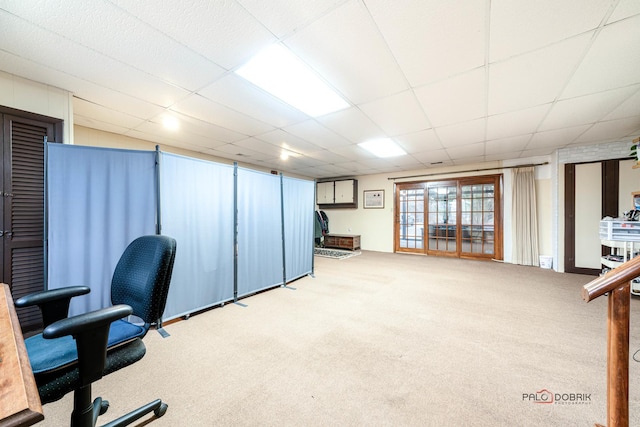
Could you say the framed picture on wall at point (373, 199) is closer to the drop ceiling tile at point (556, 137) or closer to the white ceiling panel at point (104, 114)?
the drop ceiling tile at point (556, 137)

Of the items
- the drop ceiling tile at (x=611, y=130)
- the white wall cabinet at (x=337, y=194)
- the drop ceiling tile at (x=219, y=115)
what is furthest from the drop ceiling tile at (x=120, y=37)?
the white wall cabinet at (x=337, y=194)

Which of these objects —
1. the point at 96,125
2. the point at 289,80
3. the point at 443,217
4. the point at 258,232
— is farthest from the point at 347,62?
the point at 443,217

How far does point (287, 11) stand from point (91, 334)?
6.54 ft

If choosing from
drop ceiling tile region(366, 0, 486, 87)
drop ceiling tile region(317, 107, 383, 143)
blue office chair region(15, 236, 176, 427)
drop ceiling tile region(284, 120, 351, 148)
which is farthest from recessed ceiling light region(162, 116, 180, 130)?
drop ceiling tile region(366, 0, 486, 87)

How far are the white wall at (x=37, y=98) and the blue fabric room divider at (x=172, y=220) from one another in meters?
0.69

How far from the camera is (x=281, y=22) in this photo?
159cm

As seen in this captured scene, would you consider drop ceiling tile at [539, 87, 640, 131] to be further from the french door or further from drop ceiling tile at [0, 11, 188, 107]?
drop ceiling tile at [0, 11, 188, 107]

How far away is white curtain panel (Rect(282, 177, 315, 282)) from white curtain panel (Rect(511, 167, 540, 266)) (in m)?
4.71

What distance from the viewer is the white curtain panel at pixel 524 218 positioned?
205 inches

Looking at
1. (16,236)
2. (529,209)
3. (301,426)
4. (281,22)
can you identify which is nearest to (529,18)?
(281,22)

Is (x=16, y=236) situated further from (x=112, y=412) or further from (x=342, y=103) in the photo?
(x=342, y=103)

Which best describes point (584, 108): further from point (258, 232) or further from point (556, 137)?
point (258, 232)

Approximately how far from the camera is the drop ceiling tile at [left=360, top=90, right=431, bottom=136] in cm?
266

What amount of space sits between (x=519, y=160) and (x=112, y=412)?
297 inches
